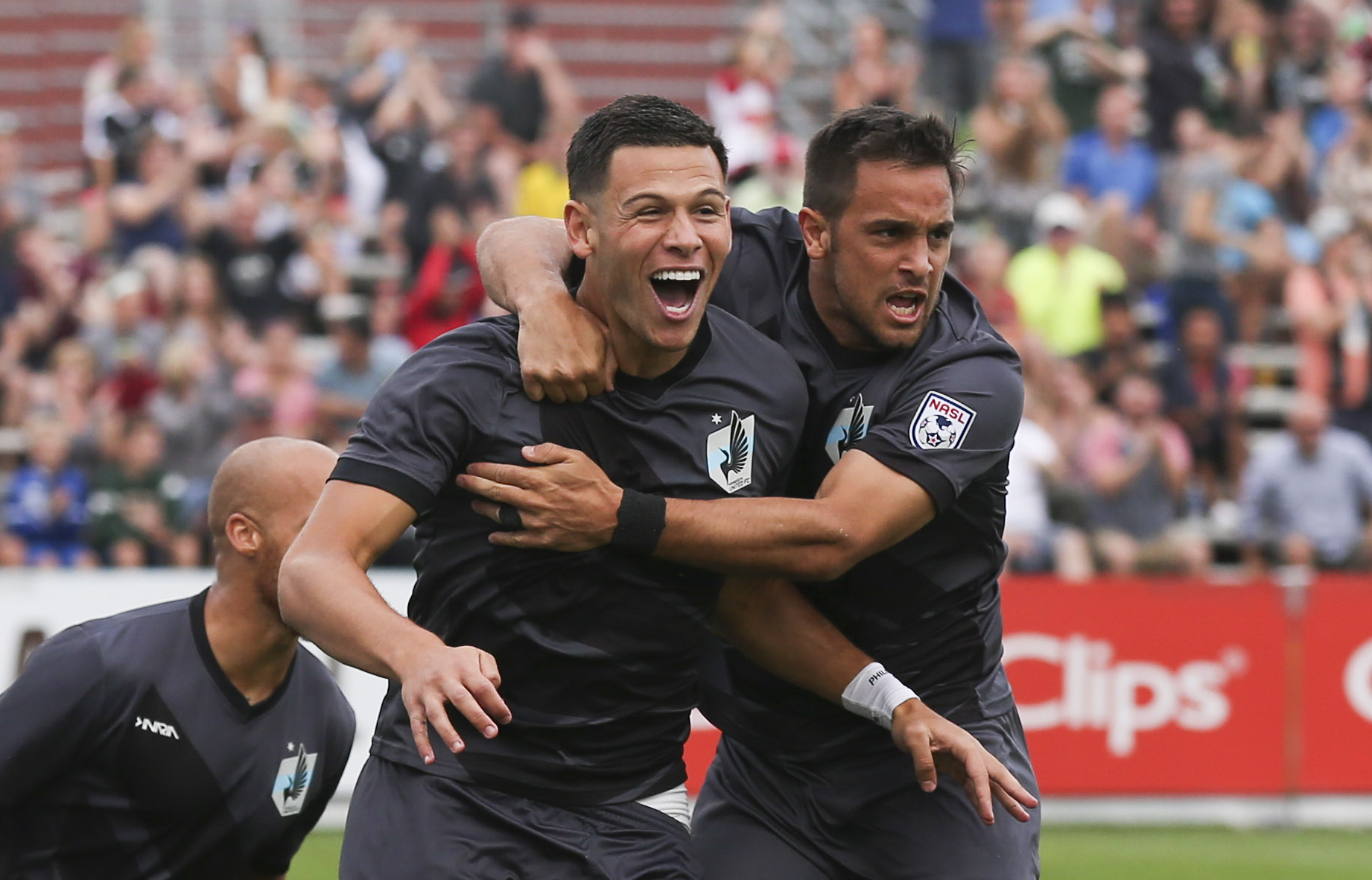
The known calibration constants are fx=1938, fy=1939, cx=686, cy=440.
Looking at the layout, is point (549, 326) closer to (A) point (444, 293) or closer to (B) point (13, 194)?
(A) point (444, 293)

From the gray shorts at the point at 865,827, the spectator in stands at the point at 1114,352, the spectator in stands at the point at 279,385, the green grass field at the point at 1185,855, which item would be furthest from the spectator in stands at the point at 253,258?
the gray shorts at the point at 865,827

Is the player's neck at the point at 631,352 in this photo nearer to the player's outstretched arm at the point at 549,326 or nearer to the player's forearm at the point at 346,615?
the player's outstretched arm at the point at 549,326

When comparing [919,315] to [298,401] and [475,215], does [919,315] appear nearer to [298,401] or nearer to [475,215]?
[298,401]

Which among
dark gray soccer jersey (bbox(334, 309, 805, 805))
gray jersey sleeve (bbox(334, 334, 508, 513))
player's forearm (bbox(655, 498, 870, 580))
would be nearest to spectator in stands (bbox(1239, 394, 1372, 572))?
player's forearm (bbox(655, 498, 870, 580))

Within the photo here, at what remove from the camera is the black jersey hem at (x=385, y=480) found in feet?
13.6

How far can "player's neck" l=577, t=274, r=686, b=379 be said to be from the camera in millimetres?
4500

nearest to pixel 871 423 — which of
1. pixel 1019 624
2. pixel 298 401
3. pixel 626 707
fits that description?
pixel 626 707

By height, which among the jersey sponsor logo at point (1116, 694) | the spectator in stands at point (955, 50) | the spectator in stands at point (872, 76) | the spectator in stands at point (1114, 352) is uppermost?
the spectator in stands at point (955, 50)

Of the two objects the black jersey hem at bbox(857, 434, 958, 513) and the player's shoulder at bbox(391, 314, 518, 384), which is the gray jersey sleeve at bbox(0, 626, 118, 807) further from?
the black jersey hem at bbox(857, 434, 958, 513)

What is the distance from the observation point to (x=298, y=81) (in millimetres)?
16516

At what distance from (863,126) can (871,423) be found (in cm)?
75

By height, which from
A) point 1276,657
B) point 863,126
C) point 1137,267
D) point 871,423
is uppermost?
point 1137,267

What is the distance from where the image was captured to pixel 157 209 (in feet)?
48.6

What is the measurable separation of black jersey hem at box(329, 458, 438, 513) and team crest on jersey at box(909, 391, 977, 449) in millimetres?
1283
